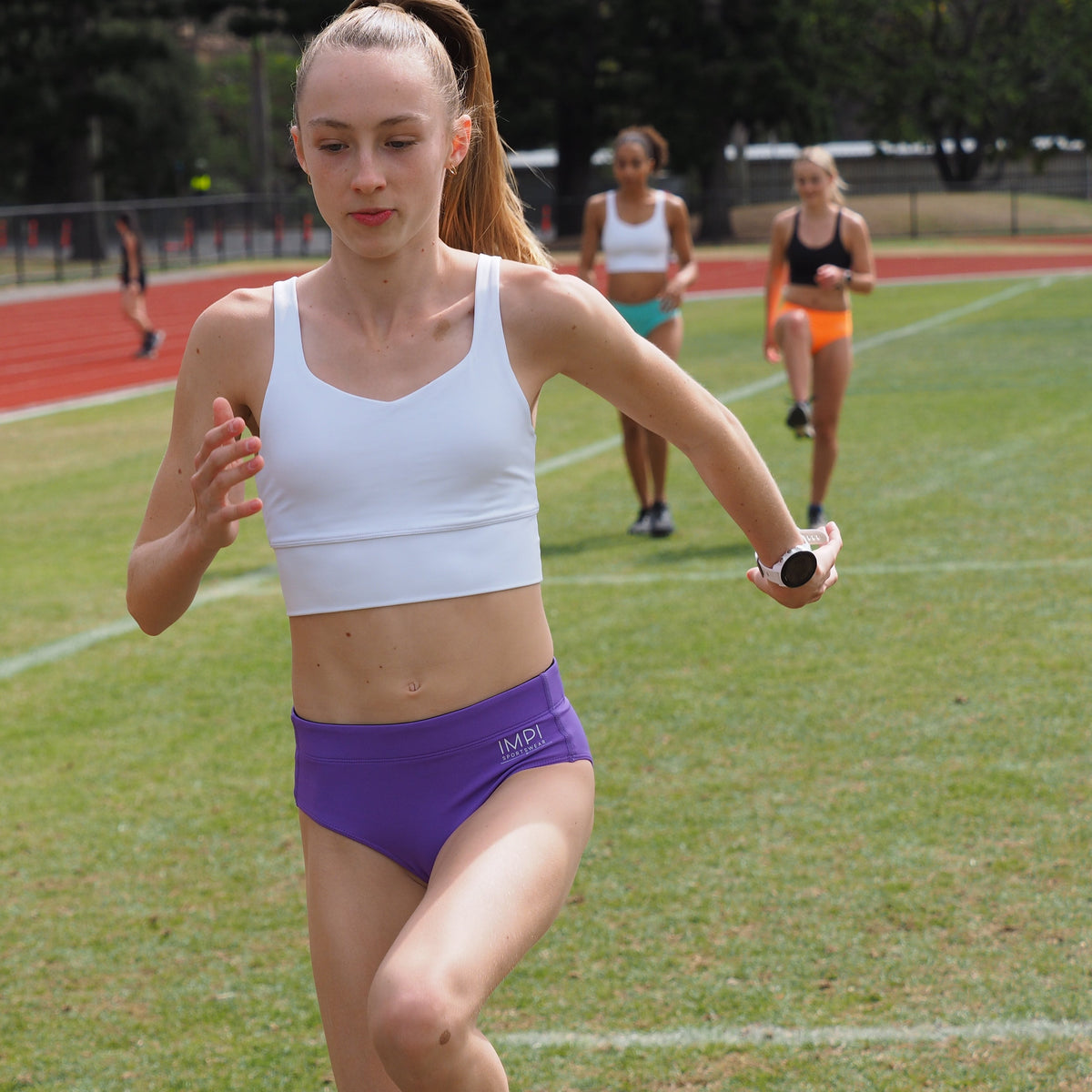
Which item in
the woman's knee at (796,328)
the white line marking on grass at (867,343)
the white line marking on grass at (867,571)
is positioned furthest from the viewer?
the white line marking on grass at (867,343)

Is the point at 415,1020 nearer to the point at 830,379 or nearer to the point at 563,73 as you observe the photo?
the point at 830,379

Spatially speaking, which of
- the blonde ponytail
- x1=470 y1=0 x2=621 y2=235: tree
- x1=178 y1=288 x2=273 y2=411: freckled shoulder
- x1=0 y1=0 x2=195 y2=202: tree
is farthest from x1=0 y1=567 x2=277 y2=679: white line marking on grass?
x1=0 y1=0 x2=195 y2=202: tree

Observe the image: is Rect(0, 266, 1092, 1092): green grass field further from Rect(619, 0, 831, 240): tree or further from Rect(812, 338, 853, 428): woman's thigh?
Rect(619, 0, 831, 240): tree

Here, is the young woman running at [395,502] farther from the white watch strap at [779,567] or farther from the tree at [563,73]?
the tree at [563,73]

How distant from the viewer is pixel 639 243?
1082 centimetres

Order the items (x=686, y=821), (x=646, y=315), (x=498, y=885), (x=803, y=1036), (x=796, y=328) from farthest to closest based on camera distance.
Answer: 1. (x=646, y=315)
2. (x=796, y=328)
3. (x=686, y=821)
4. (x=803, y=1036)
5. (x=498, y=885)

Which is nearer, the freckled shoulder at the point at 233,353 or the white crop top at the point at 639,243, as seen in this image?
the freckled shoulder at the point at 233,353

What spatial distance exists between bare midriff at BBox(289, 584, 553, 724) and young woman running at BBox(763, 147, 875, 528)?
23.9 feet

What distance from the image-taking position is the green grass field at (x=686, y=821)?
4117 mm

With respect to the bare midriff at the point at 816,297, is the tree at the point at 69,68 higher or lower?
higher

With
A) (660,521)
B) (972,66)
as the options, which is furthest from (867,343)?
(972,66)

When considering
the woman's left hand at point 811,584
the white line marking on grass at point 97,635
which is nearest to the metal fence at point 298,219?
the white line marking on grass at point 97,635

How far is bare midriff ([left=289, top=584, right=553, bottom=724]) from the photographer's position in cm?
284

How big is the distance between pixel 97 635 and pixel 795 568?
6190 mm
